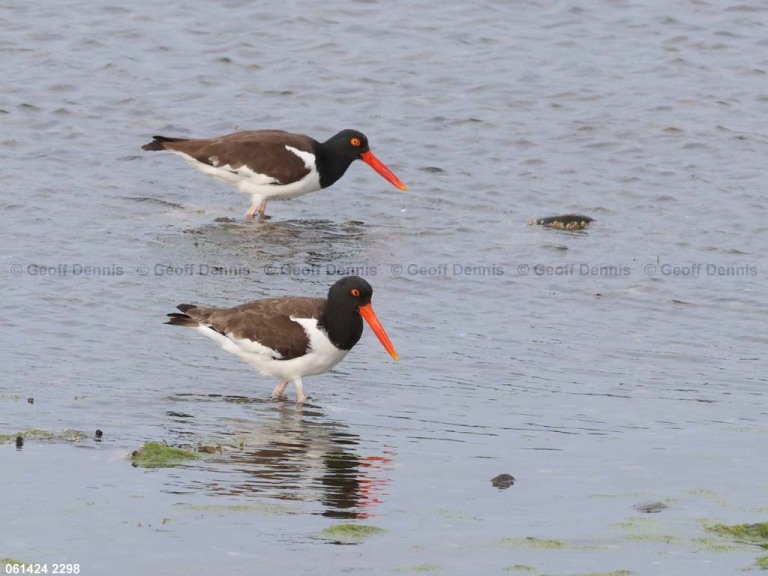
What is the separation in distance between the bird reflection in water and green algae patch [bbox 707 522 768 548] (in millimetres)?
1726

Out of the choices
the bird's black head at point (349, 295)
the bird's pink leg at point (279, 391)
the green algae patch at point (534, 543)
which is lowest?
the bird's pink leg at point (279, 391)

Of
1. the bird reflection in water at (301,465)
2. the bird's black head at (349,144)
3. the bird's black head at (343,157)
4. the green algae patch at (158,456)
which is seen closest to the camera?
the bird reflection in water at (301,465)

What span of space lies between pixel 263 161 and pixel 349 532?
7.84m

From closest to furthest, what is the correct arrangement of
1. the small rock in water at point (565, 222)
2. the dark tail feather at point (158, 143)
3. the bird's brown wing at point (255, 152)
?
the small rock in water at point (565, 222) → the bird's brown wing at point (255, 152) → the dark tail feather at point (158, 143)

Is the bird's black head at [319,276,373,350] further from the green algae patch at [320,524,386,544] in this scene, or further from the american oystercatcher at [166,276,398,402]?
the green algae patch at [320,524,386,544]

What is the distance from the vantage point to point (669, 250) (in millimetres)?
12938

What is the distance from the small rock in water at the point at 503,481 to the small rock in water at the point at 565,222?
6.41 m

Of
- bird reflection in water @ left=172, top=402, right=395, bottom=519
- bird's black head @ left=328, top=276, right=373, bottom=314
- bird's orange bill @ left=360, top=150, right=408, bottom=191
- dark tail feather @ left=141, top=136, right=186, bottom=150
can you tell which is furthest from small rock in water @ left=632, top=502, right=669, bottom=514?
dark tail feather @ left=141, top=136, right=186, bottom=150

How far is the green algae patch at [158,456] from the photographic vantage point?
7426mm

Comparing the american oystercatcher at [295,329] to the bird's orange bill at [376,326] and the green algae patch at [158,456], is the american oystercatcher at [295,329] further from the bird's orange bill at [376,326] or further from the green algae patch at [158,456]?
the green algae patch at [158,456]

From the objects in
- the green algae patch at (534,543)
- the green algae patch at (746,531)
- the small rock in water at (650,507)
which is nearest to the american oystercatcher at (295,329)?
the small rock in water at (650,507)

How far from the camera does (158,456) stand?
7496 mm

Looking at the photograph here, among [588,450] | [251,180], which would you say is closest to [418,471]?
[588,450]

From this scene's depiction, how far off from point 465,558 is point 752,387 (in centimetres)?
383
